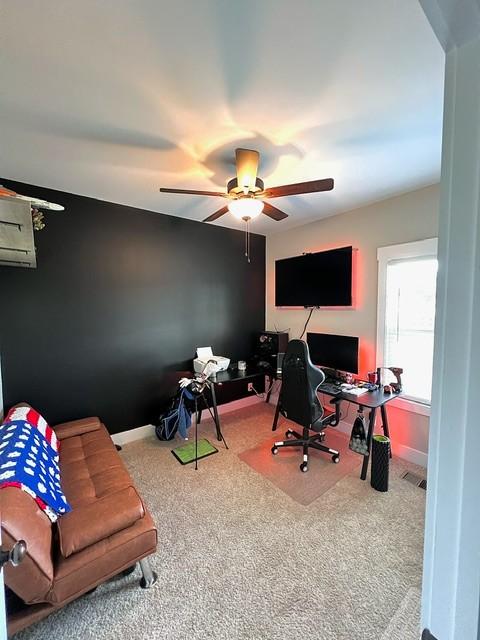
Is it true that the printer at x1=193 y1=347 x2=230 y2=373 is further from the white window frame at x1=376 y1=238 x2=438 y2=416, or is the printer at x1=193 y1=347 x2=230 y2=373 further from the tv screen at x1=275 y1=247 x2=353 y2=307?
the white window frame at x1=376 y1=238 x2=438 y2=416

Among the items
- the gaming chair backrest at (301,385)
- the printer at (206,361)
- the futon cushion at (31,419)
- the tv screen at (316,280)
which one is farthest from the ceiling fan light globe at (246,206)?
the futon cushion at (31,419)

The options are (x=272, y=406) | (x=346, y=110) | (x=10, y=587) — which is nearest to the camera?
(x=10, y=587)

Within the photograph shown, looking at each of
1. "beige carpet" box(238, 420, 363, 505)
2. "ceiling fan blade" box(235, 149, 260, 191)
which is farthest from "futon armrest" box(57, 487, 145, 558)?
"ceiling fan blade" box(235, 149, 260, 191)

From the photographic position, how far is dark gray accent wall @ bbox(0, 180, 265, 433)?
7.87 feet

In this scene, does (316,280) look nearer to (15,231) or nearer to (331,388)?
(331,388)

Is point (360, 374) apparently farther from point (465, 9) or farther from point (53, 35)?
point (53, 35)

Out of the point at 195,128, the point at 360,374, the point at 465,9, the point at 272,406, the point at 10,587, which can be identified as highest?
the point at 195,128

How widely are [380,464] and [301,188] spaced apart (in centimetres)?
223

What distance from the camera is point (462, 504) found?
458 mm

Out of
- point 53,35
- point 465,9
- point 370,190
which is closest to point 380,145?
point 370,190

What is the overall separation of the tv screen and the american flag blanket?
294 centimetres

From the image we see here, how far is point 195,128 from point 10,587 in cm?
239

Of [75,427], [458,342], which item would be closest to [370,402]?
[458,342]

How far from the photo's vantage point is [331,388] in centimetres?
268
